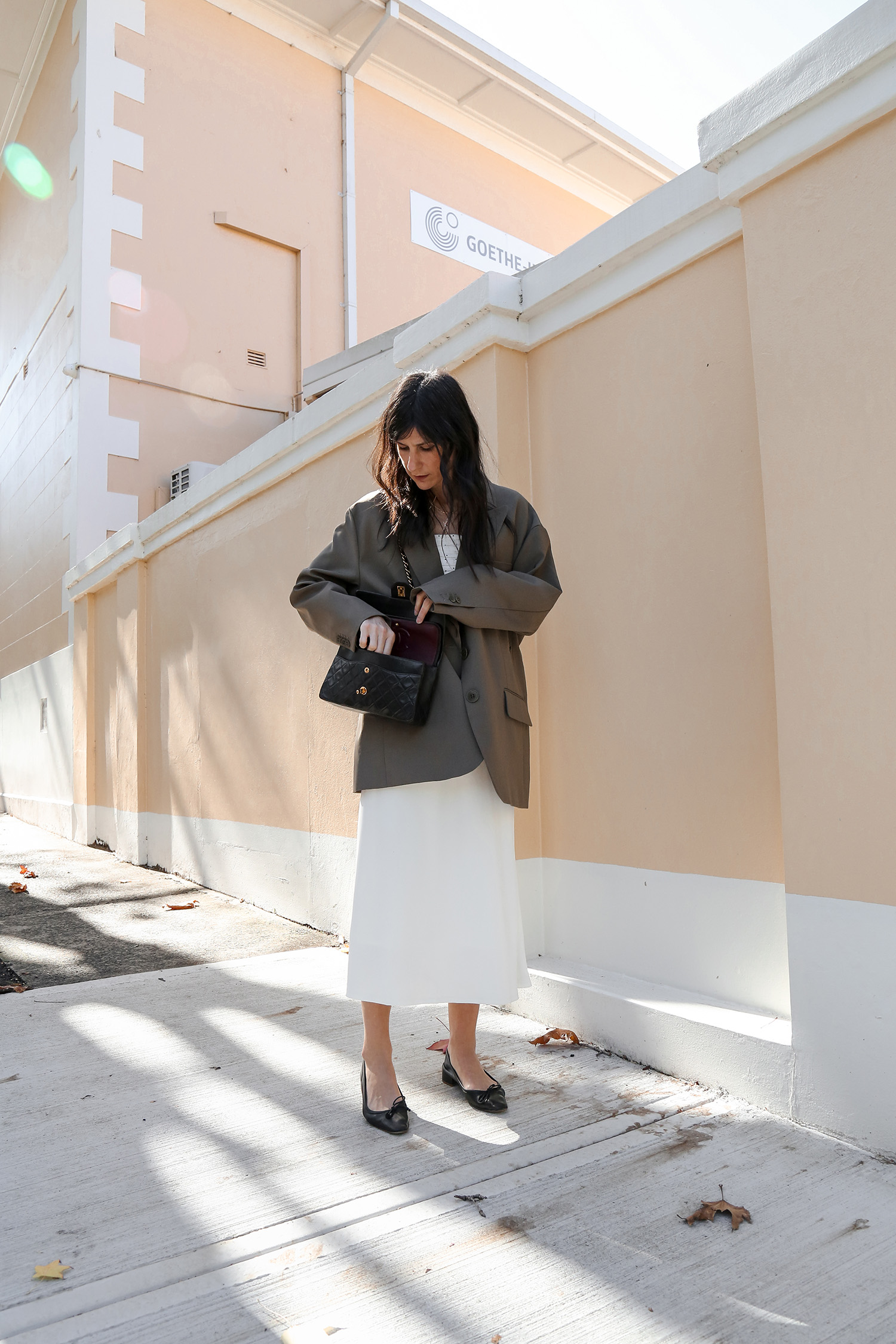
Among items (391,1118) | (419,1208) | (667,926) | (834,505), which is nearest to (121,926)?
(391,1118)

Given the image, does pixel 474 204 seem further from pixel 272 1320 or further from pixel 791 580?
pixel 272 1320

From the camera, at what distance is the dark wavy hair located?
2191 millimetres

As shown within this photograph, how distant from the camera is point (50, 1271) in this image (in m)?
1.53

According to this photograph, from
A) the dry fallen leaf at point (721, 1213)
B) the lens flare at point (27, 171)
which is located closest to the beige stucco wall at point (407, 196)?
the lens flare at point (27, 171)

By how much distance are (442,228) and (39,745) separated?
8224 millimetres

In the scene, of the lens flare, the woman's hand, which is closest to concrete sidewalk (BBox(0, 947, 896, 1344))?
the woman's hand

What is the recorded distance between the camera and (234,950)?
4.04 m

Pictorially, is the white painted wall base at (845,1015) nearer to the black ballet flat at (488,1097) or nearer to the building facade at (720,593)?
the building facade at (720,593)

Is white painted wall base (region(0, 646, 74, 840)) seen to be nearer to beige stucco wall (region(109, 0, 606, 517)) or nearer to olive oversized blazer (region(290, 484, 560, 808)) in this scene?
beige stucco wall (region(109, 0, 606, 517))

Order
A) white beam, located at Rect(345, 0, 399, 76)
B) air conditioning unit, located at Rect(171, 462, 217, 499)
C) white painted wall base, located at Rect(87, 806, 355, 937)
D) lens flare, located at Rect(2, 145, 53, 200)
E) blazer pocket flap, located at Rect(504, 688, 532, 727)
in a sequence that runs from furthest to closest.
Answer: lens flare, located at Rect(2, 145, 53, 200), white beam, located at Rect(345, 0, 399, 76), air conditioning unit, located at Rect(171, 462, 217, 499), white painted wall base, located at Rect(87, 806, 355, 937), blazer pocket flap, located at Rect(504, 688, 532, 727)

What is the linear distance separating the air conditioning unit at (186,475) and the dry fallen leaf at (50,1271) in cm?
770

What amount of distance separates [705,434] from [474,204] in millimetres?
11393

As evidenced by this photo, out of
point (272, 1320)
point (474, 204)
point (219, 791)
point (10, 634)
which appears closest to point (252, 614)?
point (219, 791)

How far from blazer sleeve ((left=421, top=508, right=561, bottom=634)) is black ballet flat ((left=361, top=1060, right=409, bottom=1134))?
1.14 metres
